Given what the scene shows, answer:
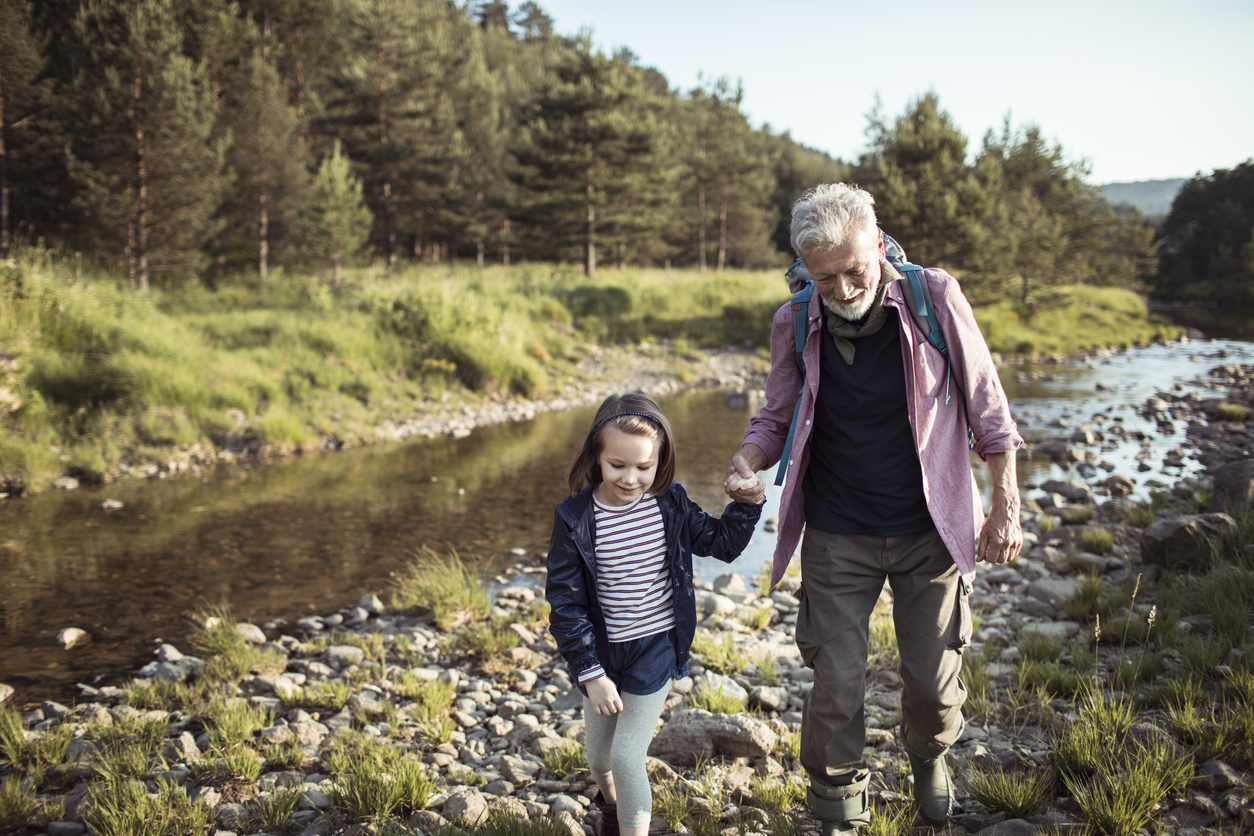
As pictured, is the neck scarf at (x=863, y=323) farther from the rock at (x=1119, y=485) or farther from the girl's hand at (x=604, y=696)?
the rock at (x=1119, y=485)

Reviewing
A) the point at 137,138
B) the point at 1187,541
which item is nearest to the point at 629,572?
the point at 1187,541

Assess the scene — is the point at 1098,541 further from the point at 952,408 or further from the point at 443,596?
the point at 443,596

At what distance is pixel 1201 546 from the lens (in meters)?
4.67

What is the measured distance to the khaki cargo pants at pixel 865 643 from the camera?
249 centimetres

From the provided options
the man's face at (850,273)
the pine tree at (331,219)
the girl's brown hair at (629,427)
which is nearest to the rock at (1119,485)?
the man's face at (850,273)

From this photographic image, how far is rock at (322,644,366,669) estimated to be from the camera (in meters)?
4.61

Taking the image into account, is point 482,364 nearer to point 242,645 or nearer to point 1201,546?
point 242,645

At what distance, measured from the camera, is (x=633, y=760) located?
2.39m

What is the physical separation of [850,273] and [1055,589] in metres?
3.98

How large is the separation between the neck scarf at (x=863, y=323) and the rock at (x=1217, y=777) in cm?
190

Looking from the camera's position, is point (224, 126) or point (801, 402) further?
point (224, 126)

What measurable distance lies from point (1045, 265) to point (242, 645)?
111ft

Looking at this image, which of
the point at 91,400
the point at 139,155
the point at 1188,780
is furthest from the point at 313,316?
the point at 1188,780

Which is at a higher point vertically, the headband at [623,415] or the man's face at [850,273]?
the man's face at [850,273]
